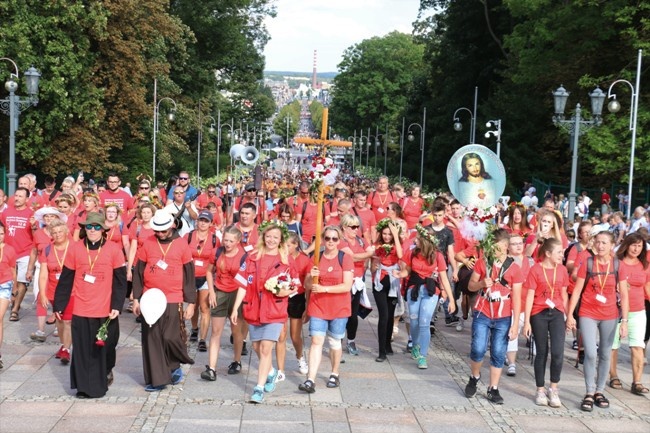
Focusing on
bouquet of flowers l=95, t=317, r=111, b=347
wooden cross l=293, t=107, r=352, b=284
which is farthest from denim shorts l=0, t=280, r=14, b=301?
wooden cross l=293, t=107, r=352, b=284

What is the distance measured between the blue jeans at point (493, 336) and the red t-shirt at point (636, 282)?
1.48 m

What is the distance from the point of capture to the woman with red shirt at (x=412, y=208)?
1680 centimetres

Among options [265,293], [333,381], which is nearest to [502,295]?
[333,381]

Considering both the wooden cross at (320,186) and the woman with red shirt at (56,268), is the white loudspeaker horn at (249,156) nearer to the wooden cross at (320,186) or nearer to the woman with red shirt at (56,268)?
the wooden cross at (320,186)

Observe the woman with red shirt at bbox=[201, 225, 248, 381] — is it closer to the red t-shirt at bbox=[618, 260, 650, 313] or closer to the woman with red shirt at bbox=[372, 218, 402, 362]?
the woman with red shirt at bbox=[372, 218, 402, 362]

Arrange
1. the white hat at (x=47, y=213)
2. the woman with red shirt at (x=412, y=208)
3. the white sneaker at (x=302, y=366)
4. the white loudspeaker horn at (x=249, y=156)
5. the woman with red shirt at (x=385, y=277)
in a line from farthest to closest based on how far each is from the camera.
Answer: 1. the white loudspeaker horn at (x=249, y=156)
2. the woman with red shirt at (x=412, y=208)
3. the white hat at (x=47, y=213)
4. the woman with red shirt at (x=385, y=277)
5. the white sneaker at (x=302, y=366)

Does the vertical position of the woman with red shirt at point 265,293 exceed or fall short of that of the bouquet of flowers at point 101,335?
it exceeds it

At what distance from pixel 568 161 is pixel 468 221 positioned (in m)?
32.2

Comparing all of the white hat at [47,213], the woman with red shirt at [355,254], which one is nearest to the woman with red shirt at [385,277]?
the woman with red shirt at [355,254]

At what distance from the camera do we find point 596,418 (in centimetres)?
883

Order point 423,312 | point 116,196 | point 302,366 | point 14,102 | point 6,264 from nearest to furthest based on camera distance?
point 6,264 → point 302,366 → point 423,312 → point 116,196 → point 14,102

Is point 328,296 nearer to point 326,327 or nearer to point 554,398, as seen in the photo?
point 326,327

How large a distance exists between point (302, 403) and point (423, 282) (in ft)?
8.39

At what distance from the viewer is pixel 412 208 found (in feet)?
55.5
